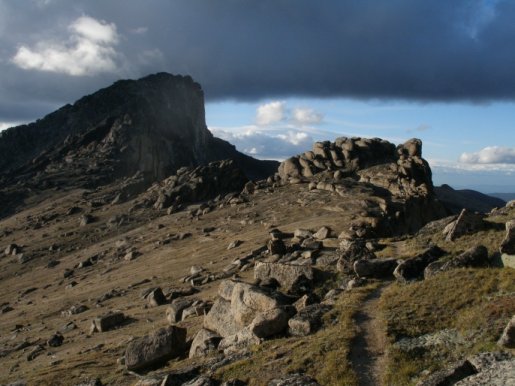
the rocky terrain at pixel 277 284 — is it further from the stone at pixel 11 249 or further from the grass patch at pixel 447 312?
the stone at pixel 11 249

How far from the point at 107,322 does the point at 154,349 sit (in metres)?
15.1

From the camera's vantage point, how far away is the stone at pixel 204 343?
89.9ft

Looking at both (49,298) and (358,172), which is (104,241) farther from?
(358,172)

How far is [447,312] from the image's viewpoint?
76.8ft

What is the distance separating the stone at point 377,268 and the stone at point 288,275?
9.31 feet

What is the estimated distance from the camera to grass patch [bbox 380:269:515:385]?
64.7 ft

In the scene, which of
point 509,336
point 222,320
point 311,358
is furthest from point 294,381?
point 222,320

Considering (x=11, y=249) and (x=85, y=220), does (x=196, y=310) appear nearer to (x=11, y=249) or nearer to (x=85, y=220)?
(x=11, y=249)

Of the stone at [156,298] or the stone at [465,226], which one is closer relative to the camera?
the stone at [465,226]

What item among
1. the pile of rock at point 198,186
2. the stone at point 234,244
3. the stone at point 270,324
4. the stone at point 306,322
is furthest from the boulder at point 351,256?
the pile of rock at point 198,186

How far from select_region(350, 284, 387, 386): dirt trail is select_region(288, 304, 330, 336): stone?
176 centimetres

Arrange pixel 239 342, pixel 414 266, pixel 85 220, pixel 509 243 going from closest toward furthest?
1. pixel 239 342
2. pixel 509 243
3. pixel 414 266
4. pixel 85 220

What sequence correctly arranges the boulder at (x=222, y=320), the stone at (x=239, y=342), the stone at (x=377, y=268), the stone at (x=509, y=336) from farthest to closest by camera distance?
the stone at (x=377, y=268) → the boulder at (x=222, y=320) → the stone at (x=239, y=342) → the stone at (x=509, y=336)

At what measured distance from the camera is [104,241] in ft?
318
